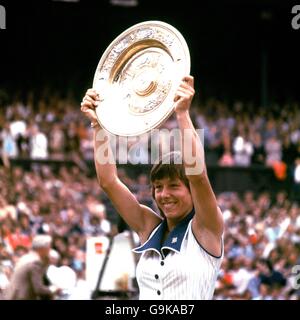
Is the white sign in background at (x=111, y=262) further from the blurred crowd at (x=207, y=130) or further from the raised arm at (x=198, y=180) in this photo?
the blurred crowd at (x=207, y=130)

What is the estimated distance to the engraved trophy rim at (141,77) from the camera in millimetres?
4223

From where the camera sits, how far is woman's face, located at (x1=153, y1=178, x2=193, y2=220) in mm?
4188

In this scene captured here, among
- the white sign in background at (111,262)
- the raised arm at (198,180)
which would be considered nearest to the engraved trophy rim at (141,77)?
the raised arm at (198,180)

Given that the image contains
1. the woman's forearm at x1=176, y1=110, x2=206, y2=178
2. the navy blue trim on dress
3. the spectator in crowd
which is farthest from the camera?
the spectator in crowd

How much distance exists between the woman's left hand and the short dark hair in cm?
30

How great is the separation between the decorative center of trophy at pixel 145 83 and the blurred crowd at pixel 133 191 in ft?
10.8

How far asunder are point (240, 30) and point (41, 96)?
651 cm

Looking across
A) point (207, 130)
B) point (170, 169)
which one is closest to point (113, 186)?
point (170, 169)

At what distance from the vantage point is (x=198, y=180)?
3957 millimetres

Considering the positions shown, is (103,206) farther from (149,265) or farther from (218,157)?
(149,265)

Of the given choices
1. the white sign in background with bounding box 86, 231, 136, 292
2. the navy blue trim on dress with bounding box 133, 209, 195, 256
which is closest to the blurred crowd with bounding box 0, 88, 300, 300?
the white sign in background with bounding box 86, 231, 136, 292

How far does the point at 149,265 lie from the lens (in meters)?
4.14

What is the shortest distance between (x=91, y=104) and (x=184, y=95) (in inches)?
25.7

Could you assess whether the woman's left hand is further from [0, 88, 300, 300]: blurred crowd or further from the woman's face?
[0, 88, 300, 300]: blurred crowd
